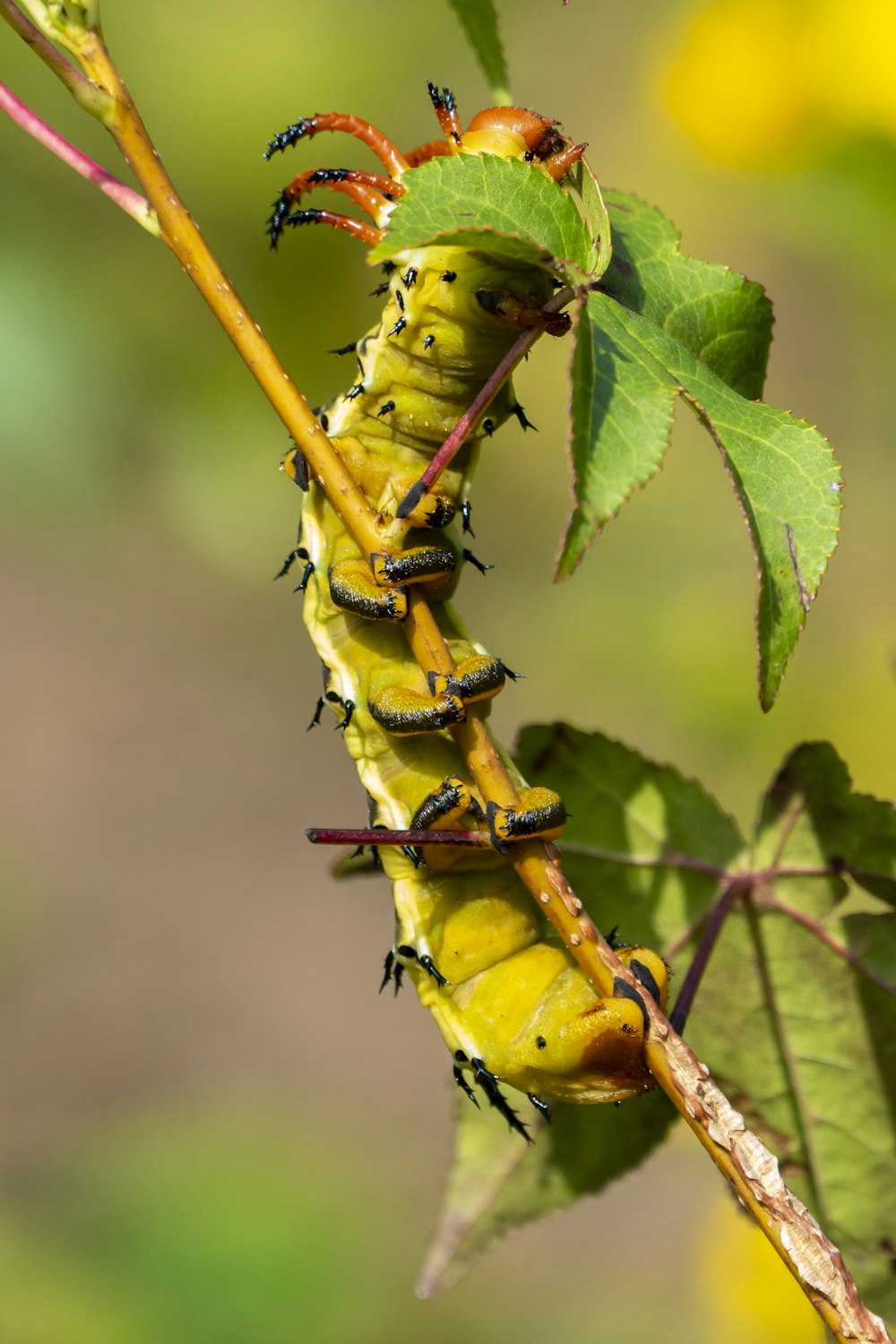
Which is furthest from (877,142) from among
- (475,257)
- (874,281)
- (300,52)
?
(300,52)

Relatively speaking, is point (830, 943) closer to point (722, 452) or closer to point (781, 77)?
point (722, 452)

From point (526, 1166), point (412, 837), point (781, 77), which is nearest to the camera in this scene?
point (412, 837)

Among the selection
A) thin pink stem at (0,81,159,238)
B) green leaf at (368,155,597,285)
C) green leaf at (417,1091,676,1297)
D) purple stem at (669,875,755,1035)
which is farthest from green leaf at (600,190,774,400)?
green leaf at (417,1091,676,1297)

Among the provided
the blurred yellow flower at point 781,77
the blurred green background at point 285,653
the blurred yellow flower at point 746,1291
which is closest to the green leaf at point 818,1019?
the blurred yellow flower at point 746,1291

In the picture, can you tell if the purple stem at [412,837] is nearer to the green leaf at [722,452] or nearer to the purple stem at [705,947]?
the purple stem at [705,947]

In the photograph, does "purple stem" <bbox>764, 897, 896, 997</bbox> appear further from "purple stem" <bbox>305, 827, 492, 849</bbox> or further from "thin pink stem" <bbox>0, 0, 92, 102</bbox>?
"thin pink stem" <bbox>0, 0, 92, 102</bbox>

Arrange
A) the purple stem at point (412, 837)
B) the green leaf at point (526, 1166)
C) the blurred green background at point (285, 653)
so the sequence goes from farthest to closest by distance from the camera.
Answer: the blurred green background at point (285, 653) < the green leaf at point (526, 1166) < the purple stem at point (412, 837)

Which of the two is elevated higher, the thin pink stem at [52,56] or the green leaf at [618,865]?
the thin pink stem at [52,56]

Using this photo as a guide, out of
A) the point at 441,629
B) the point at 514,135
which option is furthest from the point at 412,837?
the point at 514,135
